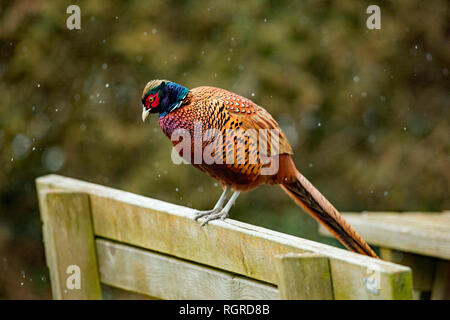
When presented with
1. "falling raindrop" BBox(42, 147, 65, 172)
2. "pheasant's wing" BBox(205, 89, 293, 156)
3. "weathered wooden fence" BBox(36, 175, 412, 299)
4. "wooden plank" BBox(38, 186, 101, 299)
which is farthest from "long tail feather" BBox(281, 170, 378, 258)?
"falling raindrop" BBox(42, 147, 65, 172)

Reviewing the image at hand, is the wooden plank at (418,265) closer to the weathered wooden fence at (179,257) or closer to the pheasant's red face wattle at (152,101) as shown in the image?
the weathered wooden fence at (179,257)

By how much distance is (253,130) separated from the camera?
2.44 metres

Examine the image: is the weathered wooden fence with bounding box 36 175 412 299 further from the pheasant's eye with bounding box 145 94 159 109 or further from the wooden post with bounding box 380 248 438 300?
the wooden post with bounding box 380 248 438 300

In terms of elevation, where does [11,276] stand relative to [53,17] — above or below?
below

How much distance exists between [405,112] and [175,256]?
5131mm

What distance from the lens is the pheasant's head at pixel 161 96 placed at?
2.41 metres

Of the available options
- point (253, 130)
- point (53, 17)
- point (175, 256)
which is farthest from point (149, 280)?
point (53, 17)

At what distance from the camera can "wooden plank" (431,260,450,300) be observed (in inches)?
138

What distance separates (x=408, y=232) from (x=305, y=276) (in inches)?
73.1

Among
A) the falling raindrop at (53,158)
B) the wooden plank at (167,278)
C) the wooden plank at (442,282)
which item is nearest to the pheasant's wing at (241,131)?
the wooden plank at (167,278)

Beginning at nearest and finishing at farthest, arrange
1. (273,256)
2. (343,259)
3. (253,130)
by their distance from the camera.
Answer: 1. (343,259)
2. (273,256)
3. (253,130)

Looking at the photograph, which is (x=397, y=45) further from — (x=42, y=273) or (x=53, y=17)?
(x=42, y=273)

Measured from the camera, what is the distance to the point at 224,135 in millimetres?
2391

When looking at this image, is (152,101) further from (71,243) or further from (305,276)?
(305,276)
